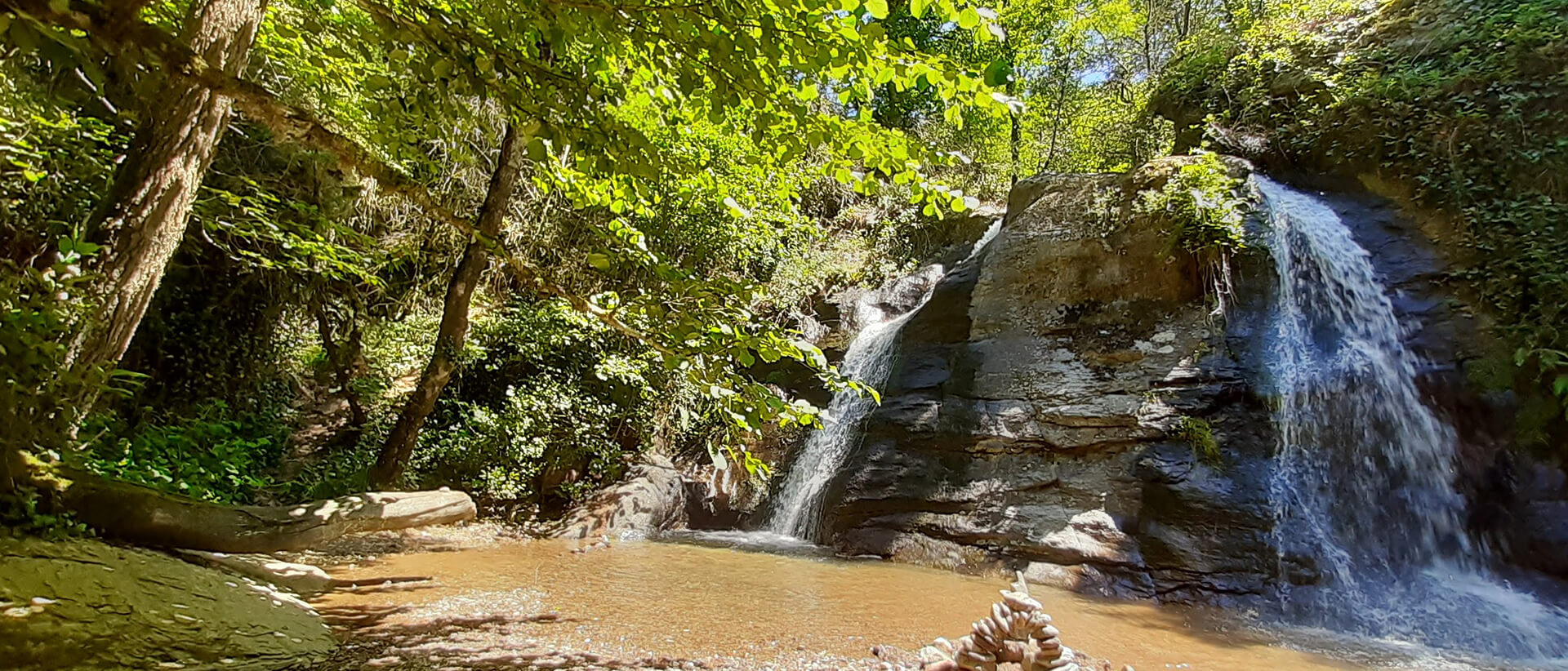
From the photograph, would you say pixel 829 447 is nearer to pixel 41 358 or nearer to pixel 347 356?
pixel 347 356

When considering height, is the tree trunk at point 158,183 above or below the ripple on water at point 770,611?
above

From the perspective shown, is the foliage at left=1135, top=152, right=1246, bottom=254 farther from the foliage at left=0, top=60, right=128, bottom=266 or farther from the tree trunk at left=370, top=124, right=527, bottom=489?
the foliage at left=0, top=60, right=128, bottom=266

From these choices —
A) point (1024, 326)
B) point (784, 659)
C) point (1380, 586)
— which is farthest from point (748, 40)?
point (1024, 326)

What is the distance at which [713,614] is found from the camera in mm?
4070

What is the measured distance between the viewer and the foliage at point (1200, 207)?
7.97m

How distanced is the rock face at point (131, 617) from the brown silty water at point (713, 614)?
0.39m

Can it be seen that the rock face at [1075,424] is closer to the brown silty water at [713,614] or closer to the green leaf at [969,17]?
the brown silty water at [713,614]

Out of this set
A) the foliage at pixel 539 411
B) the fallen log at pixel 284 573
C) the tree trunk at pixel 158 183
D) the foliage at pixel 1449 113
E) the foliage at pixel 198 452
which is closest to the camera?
the tree trunk at pixel 158 183

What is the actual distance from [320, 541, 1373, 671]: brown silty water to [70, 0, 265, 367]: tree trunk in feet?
5.41

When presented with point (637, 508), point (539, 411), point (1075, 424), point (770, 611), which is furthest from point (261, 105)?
point (1075, 424)

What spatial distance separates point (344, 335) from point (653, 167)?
802cm

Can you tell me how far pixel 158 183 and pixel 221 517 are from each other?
1.84 m

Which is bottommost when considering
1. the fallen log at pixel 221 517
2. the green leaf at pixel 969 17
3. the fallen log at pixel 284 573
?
the fallen log at pixel 284 573

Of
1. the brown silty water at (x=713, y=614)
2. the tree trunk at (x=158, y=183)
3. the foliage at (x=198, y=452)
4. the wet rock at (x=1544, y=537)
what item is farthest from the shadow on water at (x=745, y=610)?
the wet rock at (x=1544, y=537)
